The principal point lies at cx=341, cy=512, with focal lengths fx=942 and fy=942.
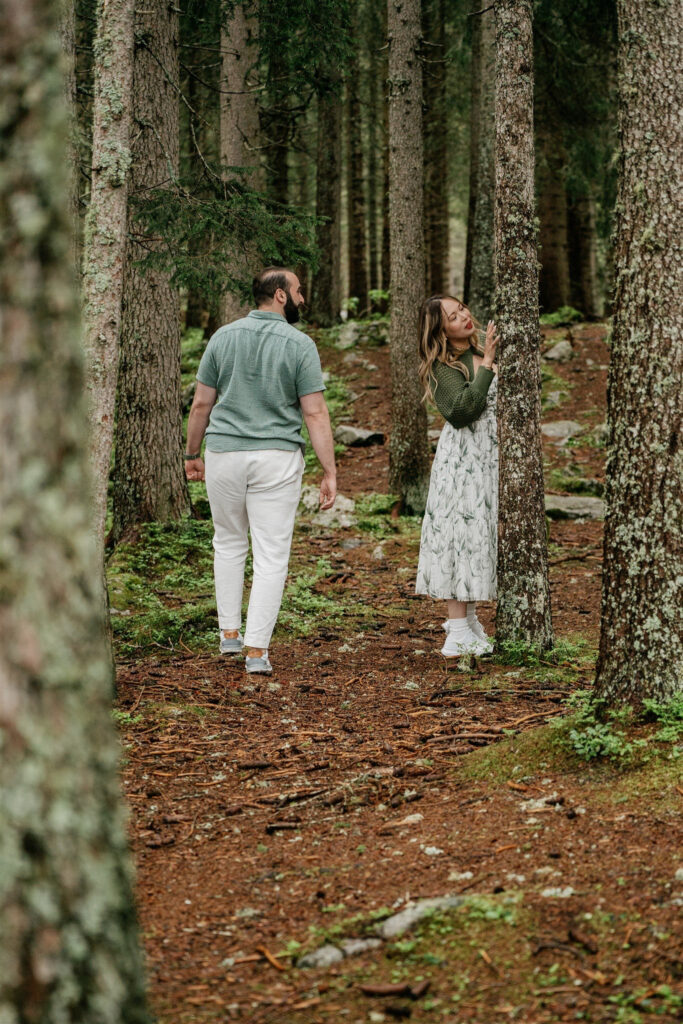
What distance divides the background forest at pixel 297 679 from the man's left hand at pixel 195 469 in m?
1.22

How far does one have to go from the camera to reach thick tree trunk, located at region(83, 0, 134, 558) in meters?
5.20

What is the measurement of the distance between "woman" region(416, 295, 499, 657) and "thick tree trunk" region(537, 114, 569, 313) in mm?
11762

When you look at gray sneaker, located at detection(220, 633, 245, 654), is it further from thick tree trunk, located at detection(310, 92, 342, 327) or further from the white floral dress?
thick tree trunk, located at detection(310, 92, 342, 327)

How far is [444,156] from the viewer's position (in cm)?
2125

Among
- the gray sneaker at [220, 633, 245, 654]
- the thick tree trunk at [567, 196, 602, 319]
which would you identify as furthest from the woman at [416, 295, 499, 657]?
the thick tree trunk at [567, 196, 602, 319]

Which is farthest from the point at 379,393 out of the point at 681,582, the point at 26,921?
the point at 26,921

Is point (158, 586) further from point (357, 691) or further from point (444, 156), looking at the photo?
point (444, 156)

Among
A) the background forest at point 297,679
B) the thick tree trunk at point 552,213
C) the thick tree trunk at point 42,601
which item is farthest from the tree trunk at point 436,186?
the thick tree trunk at point 42,601

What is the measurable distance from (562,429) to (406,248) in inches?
172

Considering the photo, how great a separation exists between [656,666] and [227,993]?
2.33 meters

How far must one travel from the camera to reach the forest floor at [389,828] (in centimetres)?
278

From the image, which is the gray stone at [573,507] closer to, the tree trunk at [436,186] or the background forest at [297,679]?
the background forest at [297,679]

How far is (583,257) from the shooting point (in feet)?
62.8

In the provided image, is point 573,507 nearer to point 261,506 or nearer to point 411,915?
point 261,506
